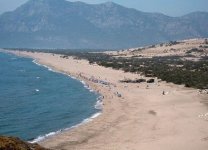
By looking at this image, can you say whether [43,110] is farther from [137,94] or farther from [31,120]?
[137,94]

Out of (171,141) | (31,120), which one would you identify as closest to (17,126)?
(31,120)

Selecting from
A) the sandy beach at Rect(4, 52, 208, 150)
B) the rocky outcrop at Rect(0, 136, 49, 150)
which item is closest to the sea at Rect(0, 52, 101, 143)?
the sandy beach at Rect(4, 52, 208, 150)

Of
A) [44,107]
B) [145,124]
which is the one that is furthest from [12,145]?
[44,107]

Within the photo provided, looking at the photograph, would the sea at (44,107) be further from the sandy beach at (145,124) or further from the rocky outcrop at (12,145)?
the rocky outcrop at (12,145)

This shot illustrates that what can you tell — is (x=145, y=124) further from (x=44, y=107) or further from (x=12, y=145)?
(x=12, y=145)

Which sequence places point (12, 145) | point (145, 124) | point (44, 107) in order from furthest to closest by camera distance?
point (44, 107) < point (145, 124) < point (12, 145)

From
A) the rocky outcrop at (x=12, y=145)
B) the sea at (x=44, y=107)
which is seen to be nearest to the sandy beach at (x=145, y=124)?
the sea at (x=44, y=107)

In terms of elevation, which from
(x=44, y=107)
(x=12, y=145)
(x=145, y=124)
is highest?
(x=12, y=145)
